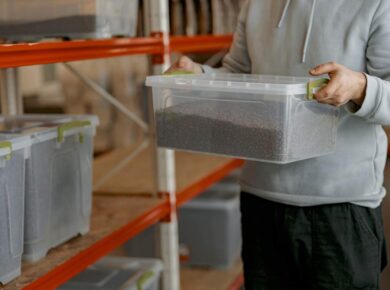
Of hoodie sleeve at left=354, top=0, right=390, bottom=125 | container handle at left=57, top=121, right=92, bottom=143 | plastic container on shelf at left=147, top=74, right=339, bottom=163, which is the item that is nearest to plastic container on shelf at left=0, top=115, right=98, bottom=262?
container handle at left=57, top=121, right=92, bottom=143

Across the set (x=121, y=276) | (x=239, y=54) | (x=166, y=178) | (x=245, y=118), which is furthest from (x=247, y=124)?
(x=121, y=276)

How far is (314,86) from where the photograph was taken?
51.1 inches

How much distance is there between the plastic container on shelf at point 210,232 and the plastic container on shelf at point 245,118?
131cm

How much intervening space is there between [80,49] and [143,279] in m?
0.78

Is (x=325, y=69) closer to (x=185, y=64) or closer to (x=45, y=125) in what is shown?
(x=185, y=64)

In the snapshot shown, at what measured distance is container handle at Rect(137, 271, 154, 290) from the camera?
1.98 metres

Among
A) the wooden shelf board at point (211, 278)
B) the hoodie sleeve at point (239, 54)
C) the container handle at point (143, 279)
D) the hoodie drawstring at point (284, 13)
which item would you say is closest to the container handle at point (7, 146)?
the hoodie sleeve at point (239, 54)

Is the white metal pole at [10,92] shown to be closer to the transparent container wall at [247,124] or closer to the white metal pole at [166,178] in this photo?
the white metal pole at [166,178]

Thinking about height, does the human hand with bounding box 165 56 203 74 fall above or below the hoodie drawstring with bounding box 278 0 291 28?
below

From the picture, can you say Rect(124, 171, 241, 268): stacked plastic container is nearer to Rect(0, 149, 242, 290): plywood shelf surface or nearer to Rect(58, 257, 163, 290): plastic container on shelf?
Rect(0, 149, 242, 290): plywood shelf surface

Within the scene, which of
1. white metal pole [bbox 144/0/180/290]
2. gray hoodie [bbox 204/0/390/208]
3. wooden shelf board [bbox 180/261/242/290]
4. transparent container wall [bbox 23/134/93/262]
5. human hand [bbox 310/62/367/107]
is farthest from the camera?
wooden shelf board [bbox 180/261/242/290]

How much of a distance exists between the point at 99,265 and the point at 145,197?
28cm

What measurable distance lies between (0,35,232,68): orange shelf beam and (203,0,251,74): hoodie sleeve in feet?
0.73

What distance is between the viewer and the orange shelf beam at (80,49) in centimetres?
128
